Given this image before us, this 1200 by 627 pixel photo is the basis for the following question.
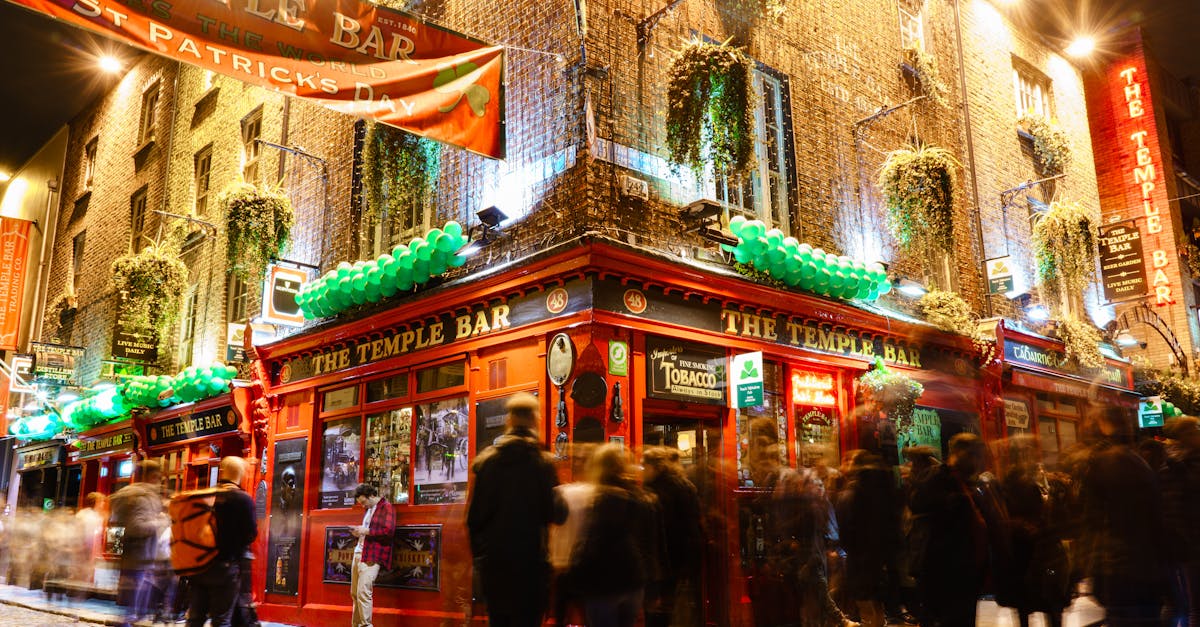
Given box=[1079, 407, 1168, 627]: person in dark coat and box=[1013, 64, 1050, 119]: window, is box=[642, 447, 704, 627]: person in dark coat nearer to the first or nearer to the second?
box=[1079, 407, 1168, 627]: person in dark coat

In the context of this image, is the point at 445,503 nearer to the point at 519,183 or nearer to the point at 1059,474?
the point at 519,183

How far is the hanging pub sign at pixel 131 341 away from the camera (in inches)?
632

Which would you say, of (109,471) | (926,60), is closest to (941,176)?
(926,60)

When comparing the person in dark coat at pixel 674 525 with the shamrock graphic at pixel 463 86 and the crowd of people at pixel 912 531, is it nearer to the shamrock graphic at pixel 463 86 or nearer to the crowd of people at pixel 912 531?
the crowd of people at pixel 912 531

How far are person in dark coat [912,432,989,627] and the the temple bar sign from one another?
4.68 m

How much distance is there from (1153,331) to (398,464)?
18397mm

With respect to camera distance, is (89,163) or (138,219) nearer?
(138,219)

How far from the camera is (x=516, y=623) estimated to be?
5.23 metres

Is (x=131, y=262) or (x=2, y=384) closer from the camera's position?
(x=131, y=262)

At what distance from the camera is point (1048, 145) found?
17.6 metres

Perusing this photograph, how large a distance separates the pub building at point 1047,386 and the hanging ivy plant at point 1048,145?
13.5ft

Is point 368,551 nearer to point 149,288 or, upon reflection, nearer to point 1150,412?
point 149,288

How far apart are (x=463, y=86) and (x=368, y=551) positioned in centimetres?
533

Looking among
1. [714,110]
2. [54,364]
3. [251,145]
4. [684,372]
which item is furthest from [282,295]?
[54,364]
